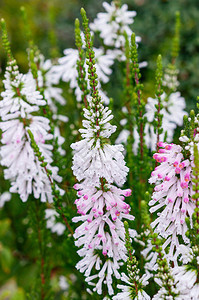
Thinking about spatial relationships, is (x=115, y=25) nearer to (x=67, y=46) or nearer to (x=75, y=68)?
(x=75, y=68)

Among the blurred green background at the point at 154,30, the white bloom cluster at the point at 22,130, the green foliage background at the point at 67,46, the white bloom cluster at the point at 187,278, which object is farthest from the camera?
the blurred green background at the point at 154,30

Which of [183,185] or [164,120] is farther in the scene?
[164,120]

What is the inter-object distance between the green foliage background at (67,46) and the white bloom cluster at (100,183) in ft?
2.57

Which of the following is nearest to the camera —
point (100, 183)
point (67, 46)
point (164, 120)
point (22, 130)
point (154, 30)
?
point (100, 183)

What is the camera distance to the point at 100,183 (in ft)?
3.44

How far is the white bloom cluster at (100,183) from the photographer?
1.02 metres

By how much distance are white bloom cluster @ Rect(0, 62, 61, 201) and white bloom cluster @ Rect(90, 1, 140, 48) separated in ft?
1.86

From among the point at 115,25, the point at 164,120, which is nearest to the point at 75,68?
the point at 115,25

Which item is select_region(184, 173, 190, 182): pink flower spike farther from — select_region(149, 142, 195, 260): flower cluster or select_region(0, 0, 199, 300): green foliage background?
select_region(0, 0, 199, 300): green foliage background

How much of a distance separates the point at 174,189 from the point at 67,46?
3.35 meters

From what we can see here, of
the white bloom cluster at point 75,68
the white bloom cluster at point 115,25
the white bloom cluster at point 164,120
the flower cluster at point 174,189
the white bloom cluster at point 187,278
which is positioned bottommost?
the white bloom cluster at point 187,278

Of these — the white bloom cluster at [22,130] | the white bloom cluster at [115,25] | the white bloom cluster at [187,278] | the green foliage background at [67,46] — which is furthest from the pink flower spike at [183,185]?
the white bloom cluster at [115,25]

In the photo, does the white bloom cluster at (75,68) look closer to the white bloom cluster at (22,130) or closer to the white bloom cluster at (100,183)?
the white bloom cluster at (22,130)

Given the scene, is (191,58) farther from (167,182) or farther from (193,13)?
(167,182)
